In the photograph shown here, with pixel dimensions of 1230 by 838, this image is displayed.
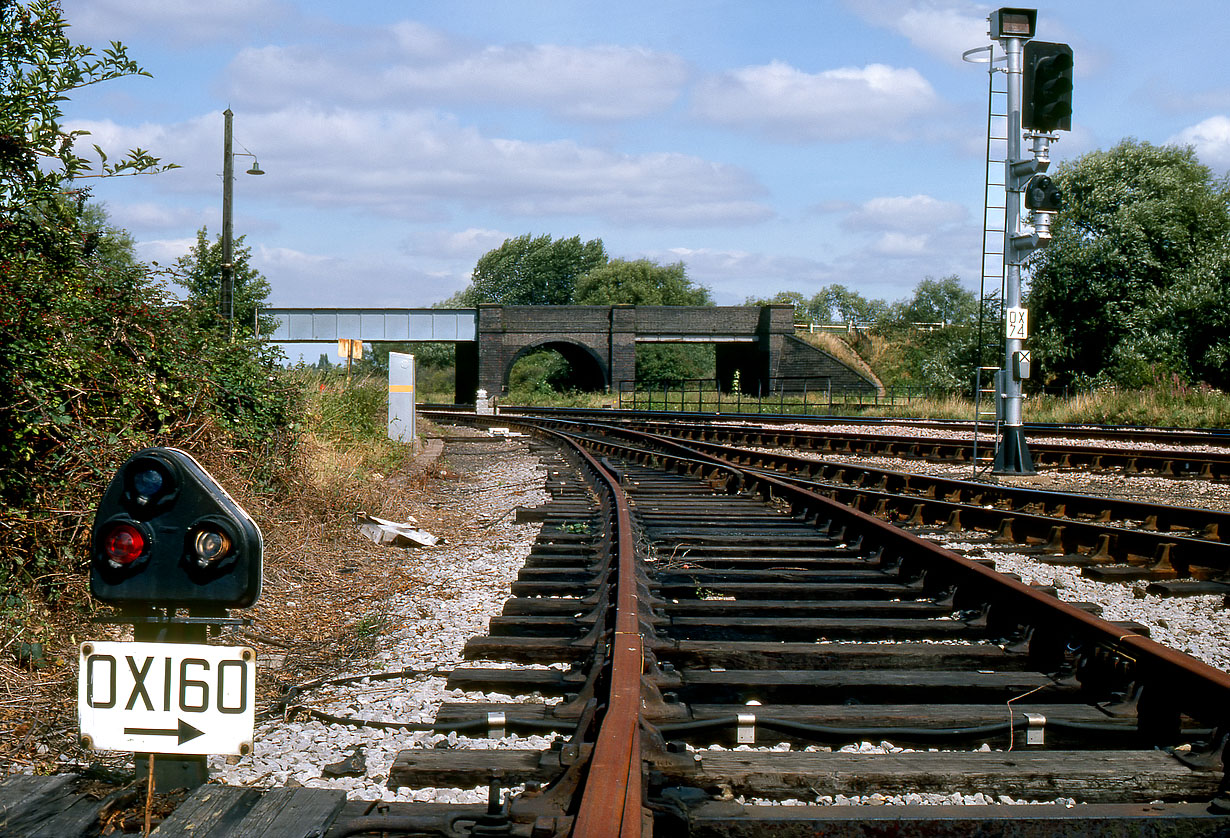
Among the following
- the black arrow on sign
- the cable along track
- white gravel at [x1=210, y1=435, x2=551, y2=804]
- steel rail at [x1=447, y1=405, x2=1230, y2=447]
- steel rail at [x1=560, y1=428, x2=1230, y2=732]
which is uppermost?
steel rail at [x1=447, y1=405, x2=1230, y2=447]

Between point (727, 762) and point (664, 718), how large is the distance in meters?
0.40

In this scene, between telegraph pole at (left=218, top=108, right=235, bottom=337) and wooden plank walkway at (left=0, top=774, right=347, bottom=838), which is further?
telegraph pole at (left=218, top=108, right=235, bottom=337)

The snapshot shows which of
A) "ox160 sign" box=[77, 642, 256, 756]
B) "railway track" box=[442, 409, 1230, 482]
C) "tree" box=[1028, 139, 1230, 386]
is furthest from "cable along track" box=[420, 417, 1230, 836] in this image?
"tree" box=[1028, 139, 1230, 386]

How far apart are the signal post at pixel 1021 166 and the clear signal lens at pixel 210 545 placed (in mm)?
12276

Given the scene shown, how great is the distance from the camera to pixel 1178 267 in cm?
3288

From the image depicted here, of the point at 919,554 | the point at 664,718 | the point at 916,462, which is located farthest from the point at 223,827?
the point at 916,462

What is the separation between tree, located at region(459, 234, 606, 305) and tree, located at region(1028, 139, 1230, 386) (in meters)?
80.7

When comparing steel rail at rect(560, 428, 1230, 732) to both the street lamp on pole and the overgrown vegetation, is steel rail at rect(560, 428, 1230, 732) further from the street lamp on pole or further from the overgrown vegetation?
the street lamp on pole

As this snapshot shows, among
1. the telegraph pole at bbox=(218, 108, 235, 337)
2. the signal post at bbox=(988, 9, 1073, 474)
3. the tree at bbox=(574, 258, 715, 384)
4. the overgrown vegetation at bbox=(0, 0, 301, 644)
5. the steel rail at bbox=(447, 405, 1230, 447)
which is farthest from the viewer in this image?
the tree at bbox=(574, 258, 715, 384)

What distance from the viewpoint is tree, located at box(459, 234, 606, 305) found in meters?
115

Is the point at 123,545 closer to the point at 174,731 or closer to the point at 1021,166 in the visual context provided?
the point at 174,731

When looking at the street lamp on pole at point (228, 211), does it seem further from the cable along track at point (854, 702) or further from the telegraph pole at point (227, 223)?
the cable along track at point (854, 702)

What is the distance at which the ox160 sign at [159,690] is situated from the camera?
7.44 ft

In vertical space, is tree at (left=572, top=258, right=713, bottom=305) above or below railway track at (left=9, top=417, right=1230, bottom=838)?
above
